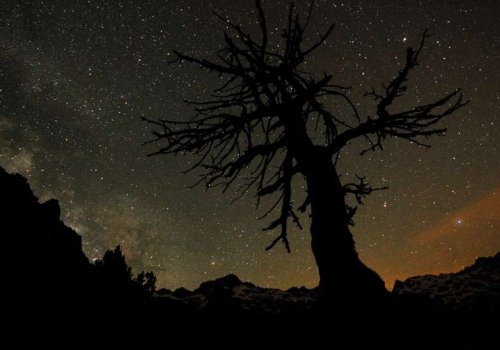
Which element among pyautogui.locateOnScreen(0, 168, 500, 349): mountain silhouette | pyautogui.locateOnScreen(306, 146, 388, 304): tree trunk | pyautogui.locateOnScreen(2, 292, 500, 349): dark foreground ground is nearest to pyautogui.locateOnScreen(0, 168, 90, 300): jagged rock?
pyautogui.locateOnScreen(0, 168, 500, 349): mountain silhouette

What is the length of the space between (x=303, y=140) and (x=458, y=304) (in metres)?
4.83

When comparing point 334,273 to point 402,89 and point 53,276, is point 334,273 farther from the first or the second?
point 53,276

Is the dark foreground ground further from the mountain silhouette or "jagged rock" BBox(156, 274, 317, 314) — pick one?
"jagged rock" BBox(156, 274, 317, 314)

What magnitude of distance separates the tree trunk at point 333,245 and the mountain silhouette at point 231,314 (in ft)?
0.48

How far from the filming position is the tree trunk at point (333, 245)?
2.87 m

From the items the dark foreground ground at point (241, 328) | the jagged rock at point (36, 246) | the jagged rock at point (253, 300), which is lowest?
the dark foreground ground at point (241, 328)

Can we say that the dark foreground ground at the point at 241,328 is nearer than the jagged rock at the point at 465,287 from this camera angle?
Yes

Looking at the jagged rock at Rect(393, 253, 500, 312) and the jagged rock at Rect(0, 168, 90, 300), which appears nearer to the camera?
the jagged rock at Rect(393, 253, 500, 312)

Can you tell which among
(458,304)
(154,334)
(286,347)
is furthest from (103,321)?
(458,304)

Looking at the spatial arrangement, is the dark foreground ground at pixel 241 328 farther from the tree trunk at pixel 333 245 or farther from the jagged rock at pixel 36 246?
the jagged rock at pixel 36 246

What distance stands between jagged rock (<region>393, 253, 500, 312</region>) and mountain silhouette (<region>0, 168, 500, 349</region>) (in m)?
0.02

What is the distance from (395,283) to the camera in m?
7.76

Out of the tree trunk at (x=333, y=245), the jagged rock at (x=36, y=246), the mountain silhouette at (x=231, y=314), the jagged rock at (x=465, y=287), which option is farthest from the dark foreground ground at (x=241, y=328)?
the jagged rock at (x=36, y=246)

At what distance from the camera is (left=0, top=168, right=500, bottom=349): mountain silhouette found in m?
2.76
